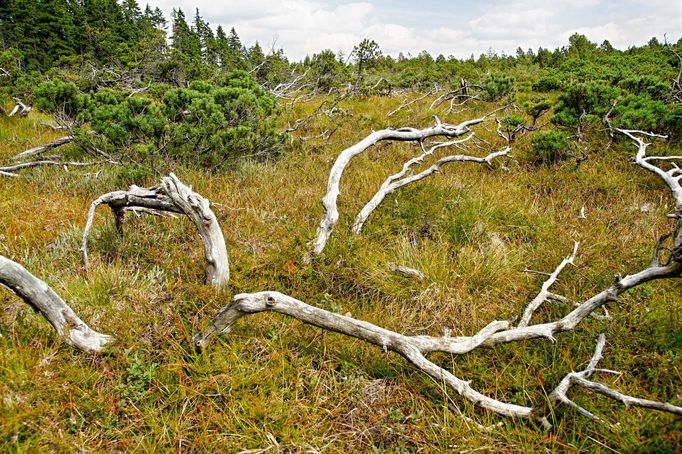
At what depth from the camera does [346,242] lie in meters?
3.80

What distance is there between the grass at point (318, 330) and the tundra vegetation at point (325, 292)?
2 cm

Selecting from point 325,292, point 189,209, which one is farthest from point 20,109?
point 325,292

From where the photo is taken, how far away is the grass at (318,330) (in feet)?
6.64

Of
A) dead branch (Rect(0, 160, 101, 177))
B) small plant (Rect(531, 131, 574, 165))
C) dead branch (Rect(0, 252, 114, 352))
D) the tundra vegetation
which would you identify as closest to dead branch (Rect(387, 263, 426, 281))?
the tundra vegetation

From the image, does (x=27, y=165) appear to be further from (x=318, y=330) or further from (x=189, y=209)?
(x=318, y=330)

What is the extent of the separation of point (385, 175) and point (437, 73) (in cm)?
1144

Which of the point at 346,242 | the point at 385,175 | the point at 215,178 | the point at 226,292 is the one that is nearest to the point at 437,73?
the point at 385,175

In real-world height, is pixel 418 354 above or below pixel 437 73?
below

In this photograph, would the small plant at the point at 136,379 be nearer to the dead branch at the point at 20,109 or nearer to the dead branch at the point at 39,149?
the dead branch at the point at 39,149

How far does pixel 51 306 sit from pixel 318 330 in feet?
5.69

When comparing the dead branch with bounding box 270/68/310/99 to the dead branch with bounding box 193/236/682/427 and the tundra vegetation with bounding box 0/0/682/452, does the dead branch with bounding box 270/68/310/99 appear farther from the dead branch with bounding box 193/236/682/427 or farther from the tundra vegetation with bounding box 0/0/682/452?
the dead branch with bounding box 193/236/682/427

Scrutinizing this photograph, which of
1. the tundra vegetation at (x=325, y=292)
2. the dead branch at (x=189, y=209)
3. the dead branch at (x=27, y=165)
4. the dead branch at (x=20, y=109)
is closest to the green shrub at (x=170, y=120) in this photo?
the tundra vegetation at (x=325, y=292)

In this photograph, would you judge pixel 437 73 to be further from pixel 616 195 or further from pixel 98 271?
pixel 98 271

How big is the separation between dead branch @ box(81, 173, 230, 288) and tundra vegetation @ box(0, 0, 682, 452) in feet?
0.06
